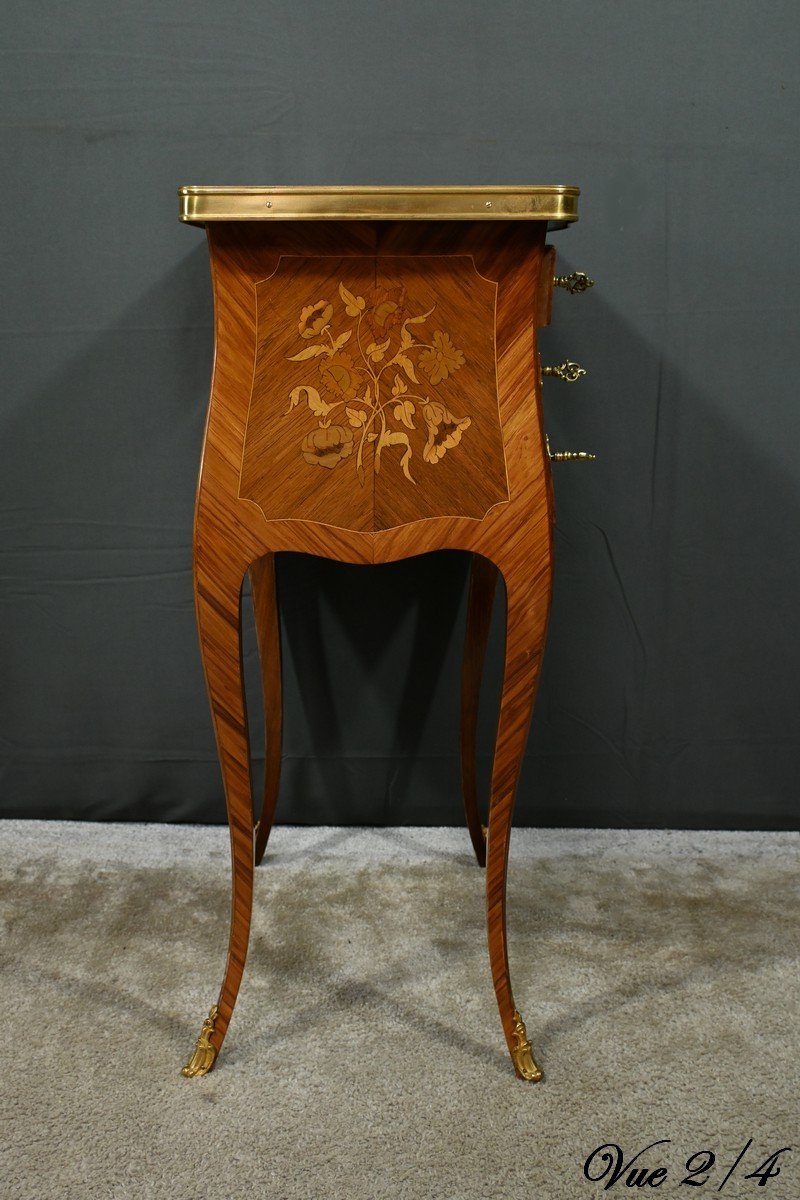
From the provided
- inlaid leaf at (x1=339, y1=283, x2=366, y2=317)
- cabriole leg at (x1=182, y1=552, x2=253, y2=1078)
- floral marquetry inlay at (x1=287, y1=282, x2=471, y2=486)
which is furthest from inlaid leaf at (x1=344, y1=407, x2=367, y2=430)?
cabriole leg at (x1=182, y1=552, x2=253, y2=1078)

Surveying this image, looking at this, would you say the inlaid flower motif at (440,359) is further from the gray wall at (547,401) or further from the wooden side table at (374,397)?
the gray wall at (547,401)

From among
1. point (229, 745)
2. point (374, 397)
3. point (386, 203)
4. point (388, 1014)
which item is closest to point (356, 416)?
point (374, 397)

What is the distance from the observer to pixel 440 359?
3.79 ft

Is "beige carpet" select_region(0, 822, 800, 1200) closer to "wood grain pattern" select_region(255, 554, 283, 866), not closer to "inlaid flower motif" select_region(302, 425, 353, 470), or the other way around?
"wood grain pattern" select_region(255, 554, 283, 866)

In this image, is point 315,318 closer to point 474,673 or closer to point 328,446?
point 328,446

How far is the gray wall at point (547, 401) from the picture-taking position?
1651mm

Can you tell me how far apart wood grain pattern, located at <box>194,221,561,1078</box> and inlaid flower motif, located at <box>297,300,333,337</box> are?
0.6 inches

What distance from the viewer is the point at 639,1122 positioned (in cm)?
118

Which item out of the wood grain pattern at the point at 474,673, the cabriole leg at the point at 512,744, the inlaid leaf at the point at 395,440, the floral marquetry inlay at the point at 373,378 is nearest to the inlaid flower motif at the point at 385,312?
the floral marquetry inlay at the point at 373,378

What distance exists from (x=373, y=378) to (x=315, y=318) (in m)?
0.10

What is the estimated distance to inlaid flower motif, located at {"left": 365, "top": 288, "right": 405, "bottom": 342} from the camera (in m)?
1.15

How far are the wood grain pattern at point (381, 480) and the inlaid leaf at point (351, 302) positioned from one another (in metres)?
0.02

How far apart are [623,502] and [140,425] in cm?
89

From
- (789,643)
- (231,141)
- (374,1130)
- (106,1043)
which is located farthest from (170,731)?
(789,643)
